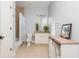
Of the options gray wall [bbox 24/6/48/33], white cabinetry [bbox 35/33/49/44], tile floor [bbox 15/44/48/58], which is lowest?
tile floor [bbox 15/44/48/58]

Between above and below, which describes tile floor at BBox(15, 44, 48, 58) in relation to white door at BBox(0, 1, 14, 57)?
below

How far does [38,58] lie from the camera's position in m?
3.91

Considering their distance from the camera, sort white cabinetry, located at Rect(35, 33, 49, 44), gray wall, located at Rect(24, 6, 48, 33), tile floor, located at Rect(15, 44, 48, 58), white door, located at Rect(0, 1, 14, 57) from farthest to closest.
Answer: gray wall, located at Rect(24, 6, 48, 33)
white cabinetry, located at Rect(35, 33, 49, 44)
tile floor, located at Rect(15, 44, 48, 58)
white door, located at Rect(0, 1, 14, 57)

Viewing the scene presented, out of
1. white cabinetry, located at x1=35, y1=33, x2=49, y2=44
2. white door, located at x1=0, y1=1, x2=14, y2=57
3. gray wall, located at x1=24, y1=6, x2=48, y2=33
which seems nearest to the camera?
white door, located at x1=0, y1=1, x2=14, y2=57

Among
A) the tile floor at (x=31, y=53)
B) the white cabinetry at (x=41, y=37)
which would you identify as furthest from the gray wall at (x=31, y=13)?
the tile floor at (x=31, y=53)

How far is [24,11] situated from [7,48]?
4.71 m

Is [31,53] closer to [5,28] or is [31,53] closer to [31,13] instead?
[5,28]

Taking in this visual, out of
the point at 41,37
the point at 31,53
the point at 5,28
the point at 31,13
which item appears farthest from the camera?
the point at 31,13

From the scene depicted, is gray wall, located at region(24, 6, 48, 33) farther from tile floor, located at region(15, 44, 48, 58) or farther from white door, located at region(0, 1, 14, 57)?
white door, located at region(0, 1, 14, 57)

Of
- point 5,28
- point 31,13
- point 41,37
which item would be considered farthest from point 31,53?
point 31,13

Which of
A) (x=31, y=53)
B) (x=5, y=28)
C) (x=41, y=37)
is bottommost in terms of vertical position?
(x=31, y=53)

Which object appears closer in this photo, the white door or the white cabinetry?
the white door

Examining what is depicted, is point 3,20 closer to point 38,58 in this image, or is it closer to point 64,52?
point 38,58

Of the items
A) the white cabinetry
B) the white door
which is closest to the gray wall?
the white cabinetry
